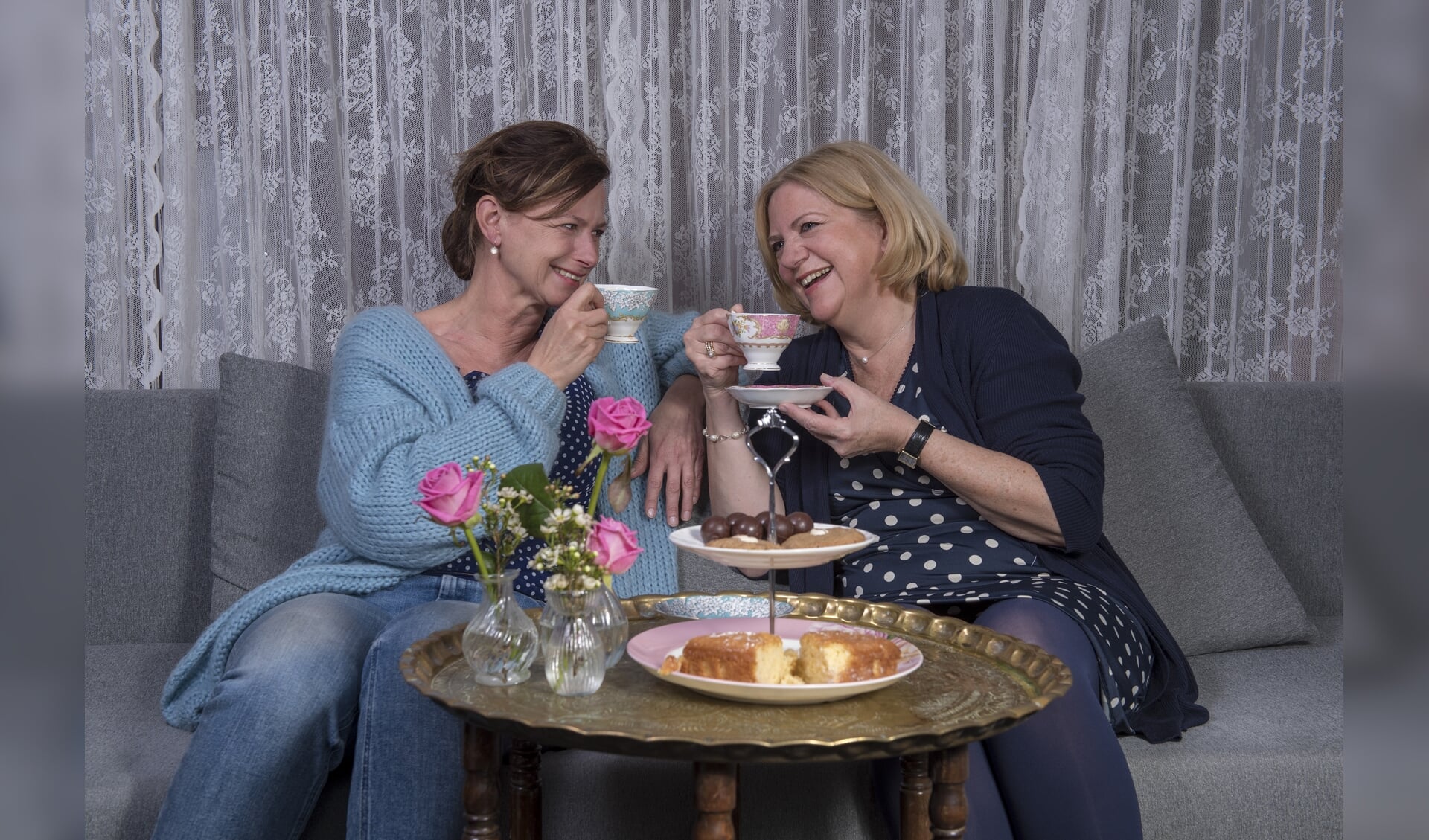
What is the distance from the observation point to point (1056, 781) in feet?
4.45

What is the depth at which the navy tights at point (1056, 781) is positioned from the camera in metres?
1.35

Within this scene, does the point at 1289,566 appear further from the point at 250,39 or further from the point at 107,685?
the point at 250,39

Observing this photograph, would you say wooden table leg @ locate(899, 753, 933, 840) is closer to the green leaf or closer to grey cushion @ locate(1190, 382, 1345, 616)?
the green leaf

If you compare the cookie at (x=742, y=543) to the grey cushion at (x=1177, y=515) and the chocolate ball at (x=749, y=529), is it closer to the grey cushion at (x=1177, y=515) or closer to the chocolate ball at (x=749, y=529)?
the chocolate ball at (x=749, y=529)

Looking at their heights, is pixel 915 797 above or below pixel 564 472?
below

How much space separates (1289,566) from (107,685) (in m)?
2.16

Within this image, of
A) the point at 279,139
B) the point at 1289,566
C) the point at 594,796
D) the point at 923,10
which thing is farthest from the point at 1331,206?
the point at 279,139

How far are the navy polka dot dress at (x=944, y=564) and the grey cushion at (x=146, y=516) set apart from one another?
47.6 inches

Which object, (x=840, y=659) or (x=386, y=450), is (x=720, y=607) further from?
(x=386, y=450)

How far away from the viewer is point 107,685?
1.86 meters

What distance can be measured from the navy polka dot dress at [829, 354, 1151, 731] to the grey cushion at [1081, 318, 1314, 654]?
47 cm

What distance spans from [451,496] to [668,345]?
3.44ft

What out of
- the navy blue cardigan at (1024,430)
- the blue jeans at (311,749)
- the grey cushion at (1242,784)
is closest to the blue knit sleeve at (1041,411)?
the navy blue cardigan at (1024,430)

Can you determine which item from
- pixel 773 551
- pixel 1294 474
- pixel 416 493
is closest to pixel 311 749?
pixel 416 493
